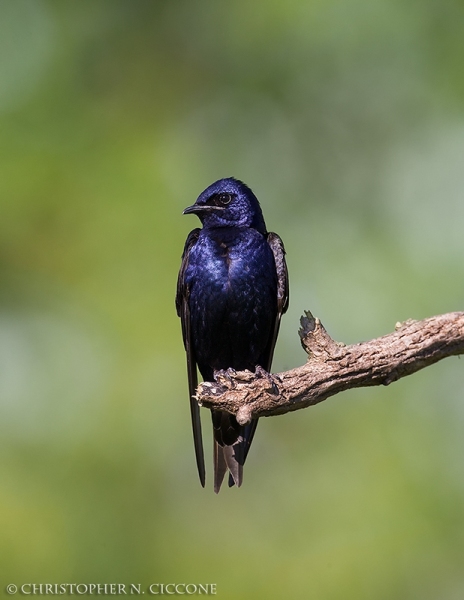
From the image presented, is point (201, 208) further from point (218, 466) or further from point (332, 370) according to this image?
point (332, 370)

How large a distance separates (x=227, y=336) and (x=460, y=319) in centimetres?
185

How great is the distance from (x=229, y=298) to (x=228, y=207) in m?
0.70

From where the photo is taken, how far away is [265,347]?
5.43 m

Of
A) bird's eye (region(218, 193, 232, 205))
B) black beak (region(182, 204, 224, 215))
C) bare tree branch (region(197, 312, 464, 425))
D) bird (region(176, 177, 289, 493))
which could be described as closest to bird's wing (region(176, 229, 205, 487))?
bird (region(176, 177, 289, 493))

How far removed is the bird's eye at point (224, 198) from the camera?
216 inches

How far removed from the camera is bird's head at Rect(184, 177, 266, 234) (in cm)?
546

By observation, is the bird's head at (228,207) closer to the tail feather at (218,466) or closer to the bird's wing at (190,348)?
the bird's wing at (190,348)

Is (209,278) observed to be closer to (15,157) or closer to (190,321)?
(190,321)

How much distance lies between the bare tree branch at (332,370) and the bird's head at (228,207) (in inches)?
63.9

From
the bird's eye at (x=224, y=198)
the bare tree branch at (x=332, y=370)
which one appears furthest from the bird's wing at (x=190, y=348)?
the bare tree branch at (x=332, y=370)

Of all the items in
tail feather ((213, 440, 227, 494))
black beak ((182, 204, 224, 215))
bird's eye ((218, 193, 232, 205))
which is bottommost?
tail feather ((213, 440, 227, 494))

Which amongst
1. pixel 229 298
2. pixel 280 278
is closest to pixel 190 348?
pixel 229 298

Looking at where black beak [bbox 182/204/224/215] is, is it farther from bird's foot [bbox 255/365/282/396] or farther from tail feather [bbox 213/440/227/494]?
bird's foot [bbox 255/365/282/396]

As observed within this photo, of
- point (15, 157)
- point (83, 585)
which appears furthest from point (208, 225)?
point (15, 157)
